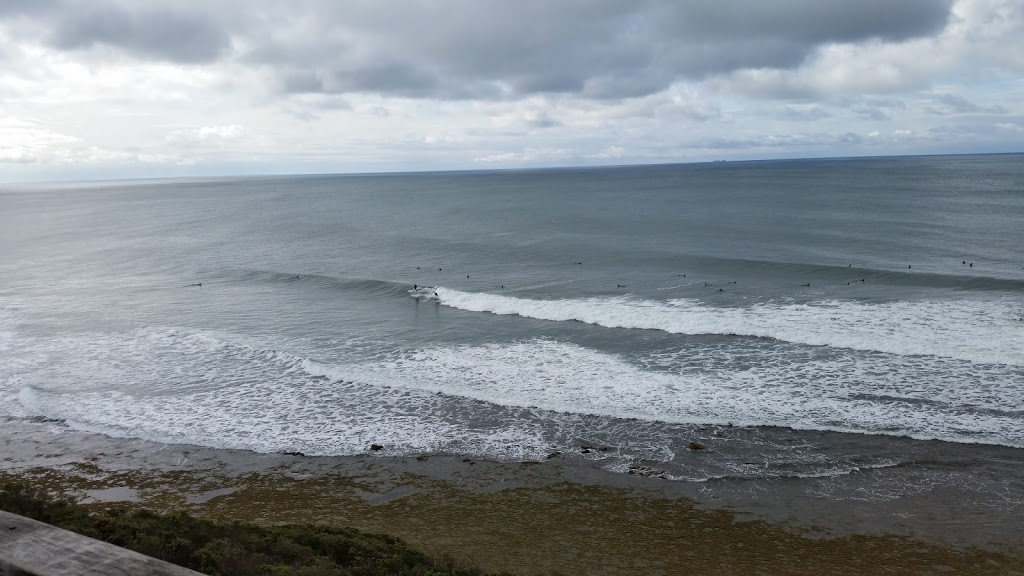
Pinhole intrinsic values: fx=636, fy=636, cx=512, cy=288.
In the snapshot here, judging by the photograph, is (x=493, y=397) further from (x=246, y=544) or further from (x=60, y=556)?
(x=60, y=556)

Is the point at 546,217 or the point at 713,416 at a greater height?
the point at 546,217

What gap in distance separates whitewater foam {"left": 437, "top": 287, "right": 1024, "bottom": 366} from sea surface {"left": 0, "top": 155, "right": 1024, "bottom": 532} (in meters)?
0.16

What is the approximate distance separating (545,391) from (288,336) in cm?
1564

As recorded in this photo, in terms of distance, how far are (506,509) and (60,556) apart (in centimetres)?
1388

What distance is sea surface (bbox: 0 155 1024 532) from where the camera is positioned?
21.0 metres

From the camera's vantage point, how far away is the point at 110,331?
35.0 m

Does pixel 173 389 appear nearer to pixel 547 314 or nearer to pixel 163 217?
pixel 547 314

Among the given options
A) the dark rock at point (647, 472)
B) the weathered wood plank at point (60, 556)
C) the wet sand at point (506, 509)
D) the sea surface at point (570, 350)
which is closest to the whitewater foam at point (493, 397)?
the sea surface at point (570, 350)

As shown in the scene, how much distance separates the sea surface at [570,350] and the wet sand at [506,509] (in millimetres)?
1236

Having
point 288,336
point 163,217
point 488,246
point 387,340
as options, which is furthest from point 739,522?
point 163,217

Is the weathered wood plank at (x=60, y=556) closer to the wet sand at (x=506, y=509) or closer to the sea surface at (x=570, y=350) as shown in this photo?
the wet sand at (x=506, y=509)

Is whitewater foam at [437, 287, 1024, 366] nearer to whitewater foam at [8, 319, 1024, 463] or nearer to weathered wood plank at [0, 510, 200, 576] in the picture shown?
whitewater foam at [8, 319, 1024, 463]

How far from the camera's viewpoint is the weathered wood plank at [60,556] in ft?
13.0

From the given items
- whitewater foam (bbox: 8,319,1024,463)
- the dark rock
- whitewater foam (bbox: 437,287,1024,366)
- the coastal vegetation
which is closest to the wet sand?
the dark rock
